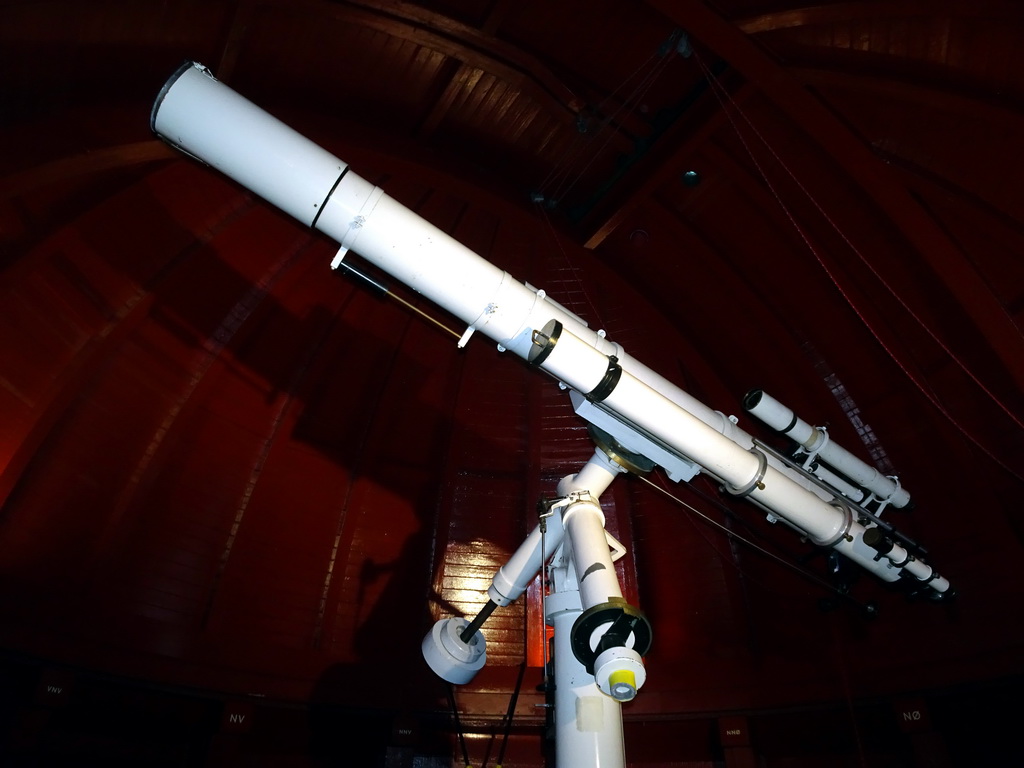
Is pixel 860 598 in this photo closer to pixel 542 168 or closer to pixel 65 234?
pixel 542 168

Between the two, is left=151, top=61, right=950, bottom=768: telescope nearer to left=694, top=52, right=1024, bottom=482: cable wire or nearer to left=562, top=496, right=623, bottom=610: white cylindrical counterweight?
left=562, top=496, right=623, bottom=610: white cylindrical counterweight

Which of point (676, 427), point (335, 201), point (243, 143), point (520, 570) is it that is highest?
point (243, 143)

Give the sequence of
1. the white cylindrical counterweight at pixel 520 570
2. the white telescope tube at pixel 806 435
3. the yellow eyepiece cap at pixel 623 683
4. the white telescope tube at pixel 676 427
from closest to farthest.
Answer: the yellow eyepiece cap at pixel 623 683 → the white telescope tube at pixel 676 427 → the white cylindrical counterweight at pixel 520 570 → the white telescope tube at pixel 806 435

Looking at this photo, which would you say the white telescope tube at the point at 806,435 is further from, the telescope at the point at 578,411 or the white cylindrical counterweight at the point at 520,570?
the white cylindrical counterweight at the point at 520,570

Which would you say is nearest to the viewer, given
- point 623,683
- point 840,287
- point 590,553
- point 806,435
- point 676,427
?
point 623,683

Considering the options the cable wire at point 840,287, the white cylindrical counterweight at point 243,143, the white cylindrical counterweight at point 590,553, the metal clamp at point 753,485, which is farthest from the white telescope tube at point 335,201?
the cable wire at point 840,287

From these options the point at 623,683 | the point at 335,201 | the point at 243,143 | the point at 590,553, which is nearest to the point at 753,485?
the point at 590,553

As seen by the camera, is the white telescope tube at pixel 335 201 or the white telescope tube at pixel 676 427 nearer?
the white telescope tube at pixel 335 201

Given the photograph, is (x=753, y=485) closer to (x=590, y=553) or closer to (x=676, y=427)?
(x=676, y=427)

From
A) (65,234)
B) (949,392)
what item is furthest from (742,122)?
(65,234)

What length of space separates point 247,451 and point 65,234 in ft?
8.87

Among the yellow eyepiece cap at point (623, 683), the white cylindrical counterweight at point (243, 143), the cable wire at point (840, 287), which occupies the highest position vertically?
the cable wire at point (840, 287)

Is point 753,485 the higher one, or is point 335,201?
point 335,201

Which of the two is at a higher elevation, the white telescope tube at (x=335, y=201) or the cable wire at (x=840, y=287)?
the cable wire at (x=840, y=287)
